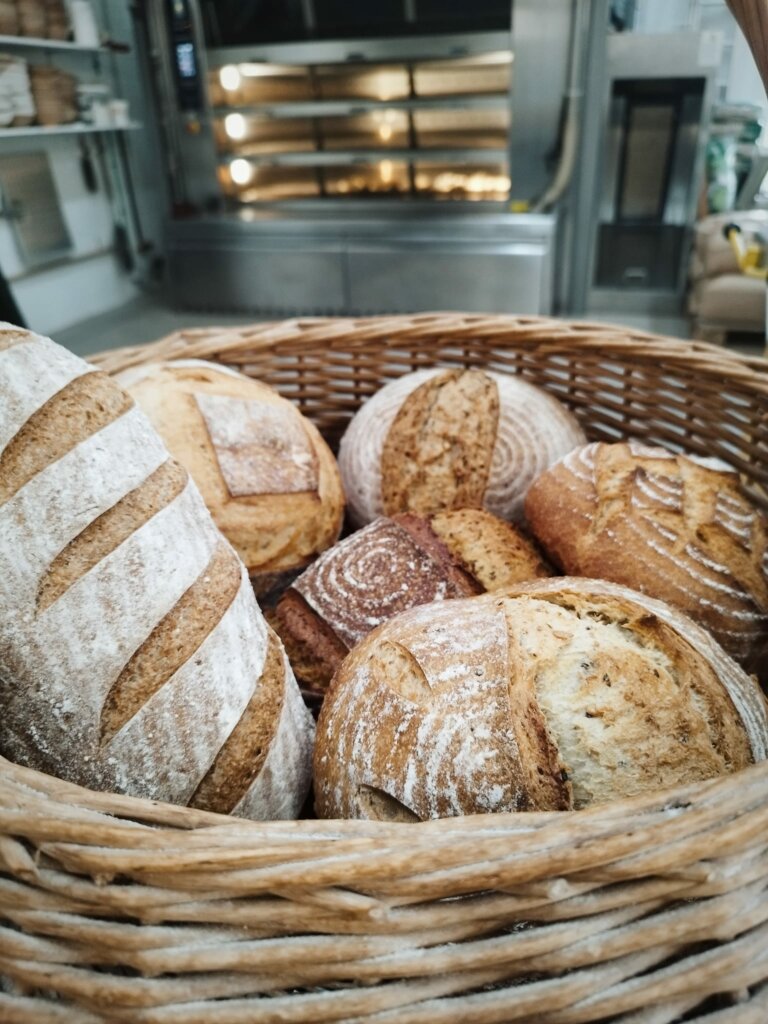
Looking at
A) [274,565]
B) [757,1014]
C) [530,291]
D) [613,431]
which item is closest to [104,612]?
[274,565]

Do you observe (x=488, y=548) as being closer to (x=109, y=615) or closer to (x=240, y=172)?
(x=109, y=615)

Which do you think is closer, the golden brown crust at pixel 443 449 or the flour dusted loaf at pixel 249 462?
the flour dusted loaf at pixel 249 462

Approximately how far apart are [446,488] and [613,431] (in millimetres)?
417

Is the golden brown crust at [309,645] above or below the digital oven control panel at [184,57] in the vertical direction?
below

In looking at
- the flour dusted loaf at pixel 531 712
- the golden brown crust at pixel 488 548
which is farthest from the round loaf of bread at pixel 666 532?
the flour dusted loaf at pixel 531 712

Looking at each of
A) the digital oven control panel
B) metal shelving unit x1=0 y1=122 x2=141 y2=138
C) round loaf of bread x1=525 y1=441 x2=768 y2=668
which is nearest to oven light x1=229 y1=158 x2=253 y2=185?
the digital oven control panel

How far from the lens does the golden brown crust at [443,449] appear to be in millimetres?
1215

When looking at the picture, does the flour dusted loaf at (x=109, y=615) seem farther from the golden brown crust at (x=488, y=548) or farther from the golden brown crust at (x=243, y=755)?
the golden brown crust at (x=488, y=548)

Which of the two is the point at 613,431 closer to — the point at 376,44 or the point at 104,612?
the point at 104,612

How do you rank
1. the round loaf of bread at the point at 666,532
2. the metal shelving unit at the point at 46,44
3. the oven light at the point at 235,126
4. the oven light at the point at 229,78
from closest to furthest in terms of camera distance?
the round loaf of bread at the point at 666,532 → the metal shelving unit at the point at 46,44 → the oven light at the point at 229,78 → the oven light at the point at 235,126

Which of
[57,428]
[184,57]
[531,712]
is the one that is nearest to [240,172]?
[184,57]

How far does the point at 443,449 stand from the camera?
3.99 feet

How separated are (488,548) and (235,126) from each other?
13.1 feet

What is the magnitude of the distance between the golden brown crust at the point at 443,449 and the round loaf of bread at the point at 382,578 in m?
0.14
